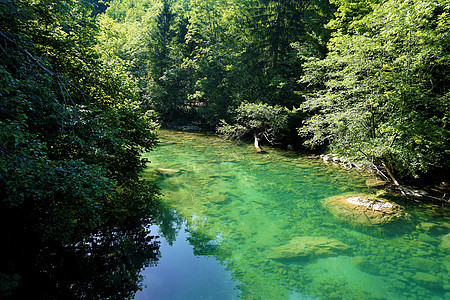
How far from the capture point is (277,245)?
5879mm

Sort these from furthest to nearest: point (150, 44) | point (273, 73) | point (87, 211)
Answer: point (150, 44), point (273, 73), point (87, 211)

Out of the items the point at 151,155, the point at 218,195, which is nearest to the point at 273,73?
the point at 151,155

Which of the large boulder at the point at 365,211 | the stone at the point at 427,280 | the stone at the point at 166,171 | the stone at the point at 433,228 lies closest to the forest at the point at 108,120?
the large boulder at the point at 365,211

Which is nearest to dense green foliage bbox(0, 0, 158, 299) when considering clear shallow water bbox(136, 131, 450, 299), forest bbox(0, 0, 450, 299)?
forest bbox(0, 0, 450, 299)

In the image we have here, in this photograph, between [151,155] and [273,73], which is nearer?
[151,155]

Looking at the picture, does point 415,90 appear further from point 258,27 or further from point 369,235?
point 258,27

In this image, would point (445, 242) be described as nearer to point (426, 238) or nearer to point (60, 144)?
point (426, 238)

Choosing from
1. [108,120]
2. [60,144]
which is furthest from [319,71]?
[60,144]

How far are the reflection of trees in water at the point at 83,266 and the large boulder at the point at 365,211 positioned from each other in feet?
18.4

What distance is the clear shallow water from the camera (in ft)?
14.7

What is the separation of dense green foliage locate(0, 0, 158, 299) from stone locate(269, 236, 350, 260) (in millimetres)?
3078

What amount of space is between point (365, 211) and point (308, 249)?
2701 millimetres

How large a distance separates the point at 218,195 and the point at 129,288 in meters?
4.86

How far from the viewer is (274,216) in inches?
293
